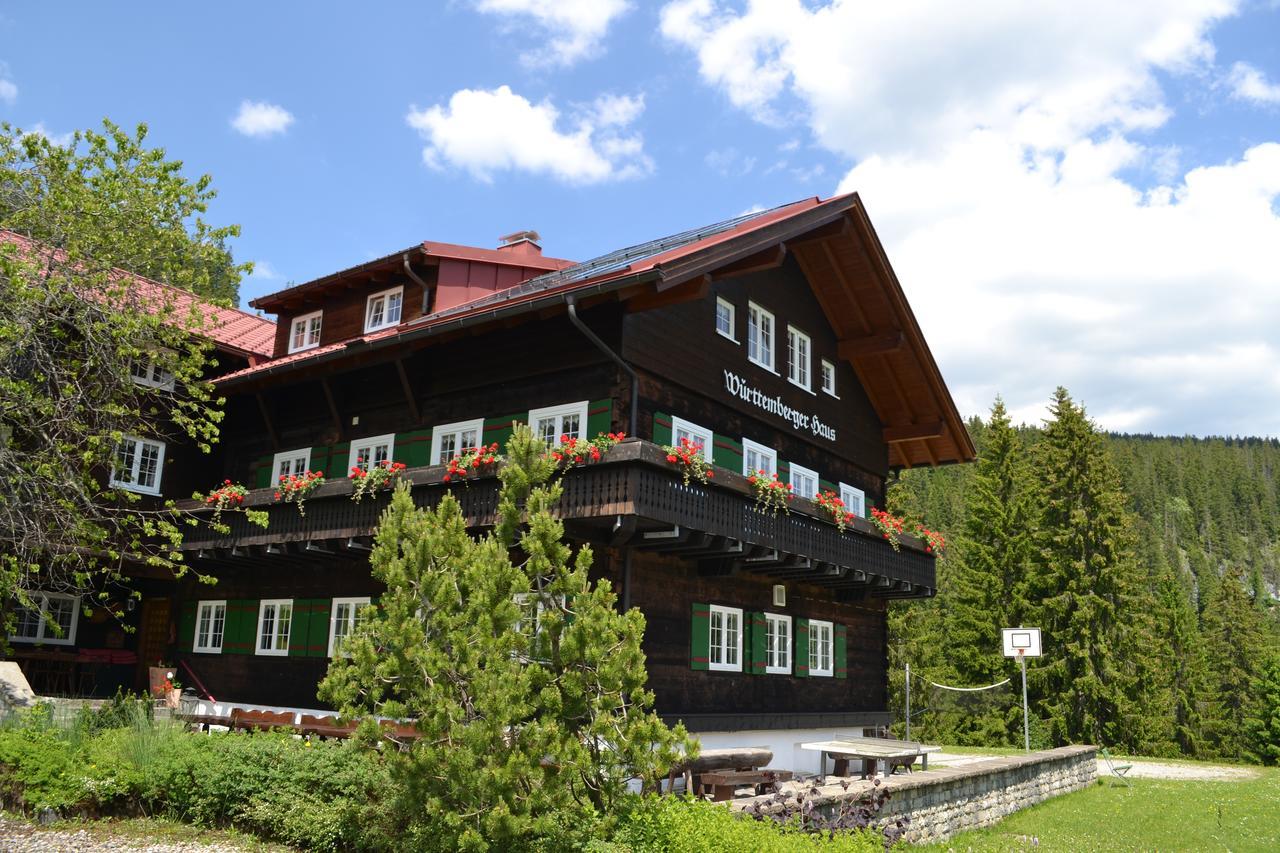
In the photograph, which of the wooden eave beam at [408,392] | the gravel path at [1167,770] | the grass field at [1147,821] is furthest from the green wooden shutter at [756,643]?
the wooden eave beam at [408,392]

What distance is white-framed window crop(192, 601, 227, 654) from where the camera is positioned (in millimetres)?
21842

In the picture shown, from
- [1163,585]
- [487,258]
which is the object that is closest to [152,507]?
[487,258]

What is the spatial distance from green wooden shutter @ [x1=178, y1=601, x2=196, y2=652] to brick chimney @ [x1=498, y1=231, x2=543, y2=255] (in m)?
10.9

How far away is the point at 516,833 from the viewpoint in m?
8.57

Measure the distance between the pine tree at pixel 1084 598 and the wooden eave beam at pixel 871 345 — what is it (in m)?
19.8

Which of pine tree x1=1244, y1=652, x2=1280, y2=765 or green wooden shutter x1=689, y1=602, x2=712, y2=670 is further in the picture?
pine tree x1=1244, y1=652, x2=1280, y2=765

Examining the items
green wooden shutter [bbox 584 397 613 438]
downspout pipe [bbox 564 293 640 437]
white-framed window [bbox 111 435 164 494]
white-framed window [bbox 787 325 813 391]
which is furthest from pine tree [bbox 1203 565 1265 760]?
white-framed window [bbox 111 435 164 494]

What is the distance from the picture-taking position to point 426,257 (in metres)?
22.1

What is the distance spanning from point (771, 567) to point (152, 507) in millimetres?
13968

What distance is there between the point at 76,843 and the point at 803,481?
14861 mm

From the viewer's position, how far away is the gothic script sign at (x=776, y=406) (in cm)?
1956

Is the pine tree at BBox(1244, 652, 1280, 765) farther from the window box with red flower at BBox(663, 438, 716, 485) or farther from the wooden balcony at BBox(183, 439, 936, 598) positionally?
the window box with red flower at BBox(663, 438, 716, 485)

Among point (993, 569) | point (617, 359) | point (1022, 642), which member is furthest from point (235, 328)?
point (993, 569)

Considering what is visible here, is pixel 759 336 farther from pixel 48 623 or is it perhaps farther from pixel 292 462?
pixel 48 623
